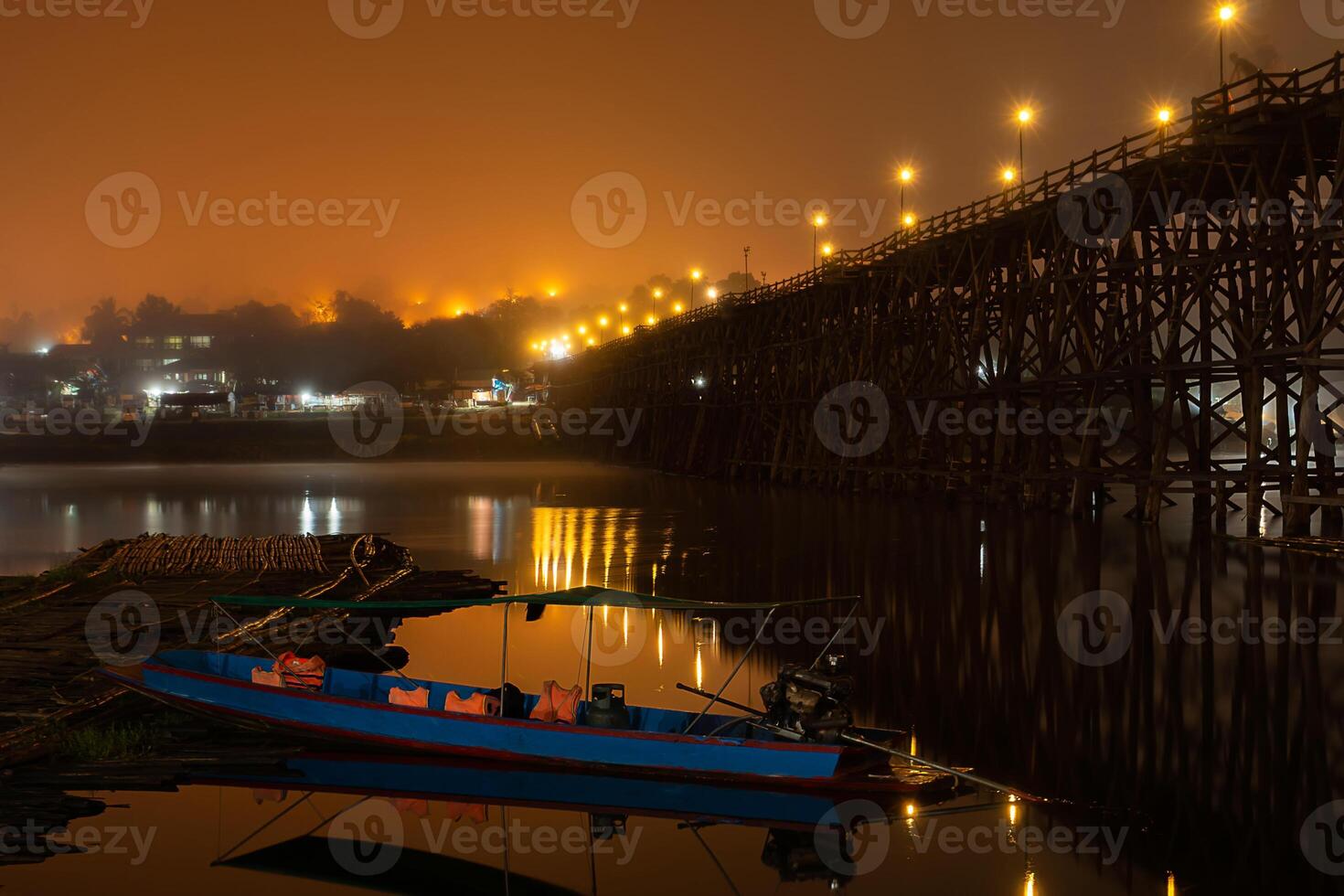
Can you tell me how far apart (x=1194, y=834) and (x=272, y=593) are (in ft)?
55.4

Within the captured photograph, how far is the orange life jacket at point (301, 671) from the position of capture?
Answer: 1339 cm

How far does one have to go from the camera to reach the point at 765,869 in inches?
372

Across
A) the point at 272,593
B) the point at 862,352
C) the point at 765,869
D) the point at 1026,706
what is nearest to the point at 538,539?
the point at 272,593

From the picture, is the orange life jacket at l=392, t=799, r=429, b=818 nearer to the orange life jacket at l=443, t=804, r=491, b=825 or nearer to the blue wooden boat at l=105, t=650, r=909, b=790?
the orange life jacket at l=443, t=804, r=491, b=825

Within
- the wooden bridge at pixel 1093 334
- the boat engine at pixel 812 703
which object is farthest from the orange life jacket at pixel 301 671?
the wooden bridge at pixel 1093 334

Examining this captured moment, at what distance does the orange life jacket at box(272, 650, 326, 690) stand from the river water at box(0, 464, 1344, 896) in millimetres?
2142

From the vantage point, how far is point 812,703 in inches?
447

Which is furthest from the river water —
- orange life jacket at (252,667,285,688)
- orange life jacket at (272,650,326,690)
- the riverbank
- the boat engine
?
the riverbank

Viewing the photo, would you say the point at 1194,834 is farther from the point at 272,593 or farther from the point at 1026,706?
the point at 272,593

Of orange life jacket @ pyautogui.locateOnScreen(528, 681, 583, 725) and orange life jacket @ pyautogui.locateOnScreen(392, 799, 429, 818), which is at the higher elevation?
orange life jacket @ pyautogui.locateOnScreen(528, 681, 583, 725)

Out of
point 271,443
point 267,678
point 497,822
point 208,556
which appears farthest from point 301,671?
point 271,443

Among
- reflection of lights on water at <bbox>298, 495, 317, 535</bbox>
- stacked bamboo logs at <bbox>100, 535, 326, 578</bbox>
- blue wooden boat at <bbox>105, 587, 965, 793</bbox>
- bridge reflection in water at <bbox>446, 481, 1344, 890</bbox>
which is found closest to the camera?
bridge reflection in water at <bbox>446, 481, 1344, 890</bbox>

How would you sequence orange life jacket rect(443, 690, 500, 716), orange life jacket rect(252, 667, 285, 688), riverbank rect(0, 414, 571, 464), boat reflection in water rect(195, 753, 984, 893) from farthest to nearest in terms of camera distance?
riverbank rect(0, 414, 571, 464)
orange life jacket rect(252, 667, 285, 688)
orange life jacket rect(443, 690, 500, 716)
boat reflection in water rect(195, 753, 984, 893)

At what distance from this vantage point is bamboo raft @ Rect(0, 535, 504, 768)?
13.7m
